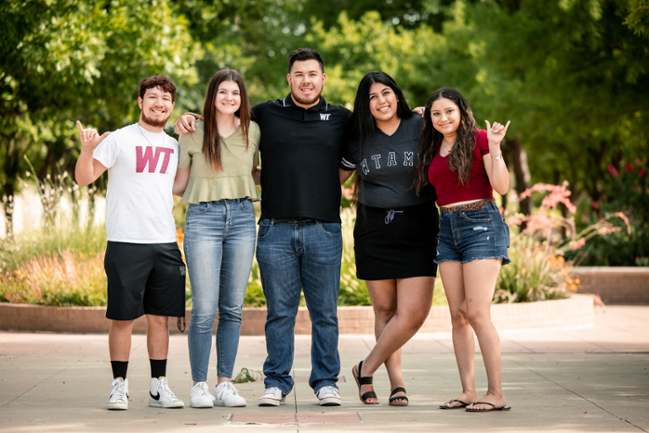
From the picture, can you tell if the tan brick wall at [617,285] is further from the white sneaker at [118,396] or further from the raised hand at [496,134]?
the white sneaker at [118,396]

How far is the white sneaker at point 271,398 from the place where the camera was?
438cm

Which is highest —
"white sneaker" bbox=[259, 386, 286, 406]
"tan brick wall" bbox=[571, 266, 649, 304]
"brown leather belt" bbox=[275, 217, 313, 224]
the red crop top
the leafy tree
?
the leafy tree

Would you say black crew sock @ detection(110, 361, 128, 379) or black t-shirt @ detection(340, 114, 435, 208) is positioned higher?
black t-shirt @ detection(340, 114, 435, 208)

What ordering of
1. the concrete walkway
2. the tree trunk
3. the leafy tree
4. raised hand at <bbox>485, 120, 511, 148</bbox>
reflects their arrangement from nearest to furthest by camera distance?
1. the concrete walkway
2. raised hand at <bbox>485, 120, 511, 148</bbox>
3. the leafy tree
4. the tree trunk

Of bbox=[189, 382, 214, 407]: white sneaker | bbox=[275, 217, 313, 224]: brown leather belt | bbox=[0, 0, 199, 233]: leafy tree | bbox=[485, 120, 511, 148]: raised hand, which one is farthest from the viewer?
bbox=[0, 0, 199, 233]: leafy tree

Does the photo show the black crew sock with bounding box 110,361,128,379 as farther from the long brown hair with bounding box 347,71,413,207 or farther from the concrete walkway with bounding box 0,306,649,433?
the long brown hair with bounding box 347,71,413,207

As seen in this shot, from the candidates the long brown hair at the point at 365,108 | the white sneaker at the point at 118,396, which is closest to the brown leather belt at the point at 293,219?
the long brown hair at the point at 365,108

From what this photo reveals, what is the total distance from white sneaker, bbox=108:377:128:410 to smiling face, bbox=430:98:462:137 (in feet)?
8.24

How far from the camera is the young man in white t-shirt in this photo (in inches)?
167

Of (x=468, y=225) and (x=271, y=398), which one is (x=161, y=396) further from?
(x=468, y=225)

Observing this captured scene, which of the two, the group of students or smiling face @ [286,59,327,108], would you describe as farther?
smiling face @ [286,59,327,108]

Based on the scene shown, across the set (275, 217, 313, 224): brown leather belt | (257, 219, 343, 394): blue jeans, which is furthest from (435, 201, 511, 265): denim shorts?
(275, 217, 313, 224): brown leather belt

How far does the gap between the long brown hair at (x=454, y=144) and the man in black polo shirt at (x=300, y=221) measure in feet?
1.75

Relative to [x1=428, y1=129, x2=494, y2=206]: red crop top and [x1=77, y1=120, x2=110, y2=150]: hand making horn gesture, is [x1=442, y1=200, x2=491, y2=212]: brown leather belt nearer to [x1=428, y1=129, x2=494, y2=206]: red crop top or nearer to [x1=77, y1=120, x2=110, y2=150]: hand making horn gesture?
[x1=428, y1=129, x2=494, y2=206]: red crop top
